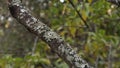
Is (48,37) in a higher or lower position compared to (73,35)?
lower

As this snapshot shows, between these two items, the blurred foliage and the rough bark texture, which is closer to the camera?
the rough bark texture

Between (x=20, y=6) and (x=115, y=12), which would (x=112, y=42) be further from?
(x=20, y=6)

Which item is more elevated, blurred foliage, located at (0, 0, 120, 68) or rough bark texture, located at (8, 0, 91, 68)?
blurred foliage, located at (0, 0, 120, 68)

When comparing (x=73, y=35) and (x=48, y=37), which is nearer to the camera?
(x=48, y=37)

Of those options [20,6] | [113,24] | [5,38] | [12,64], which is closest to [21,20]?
[20,6]

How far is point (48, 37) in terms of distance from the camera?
1147 mm

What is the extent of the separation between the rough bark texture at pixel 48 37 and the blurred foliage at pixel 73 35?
2.91ft

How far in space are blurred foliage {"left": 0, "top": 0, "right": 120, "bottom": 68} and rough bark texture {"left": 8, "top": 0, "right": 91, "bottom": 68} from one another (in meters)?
0.89

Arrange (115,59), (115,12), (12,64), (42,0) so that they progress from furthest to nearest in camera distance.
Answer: (42,0), (115,59), (115,12), (12,64)

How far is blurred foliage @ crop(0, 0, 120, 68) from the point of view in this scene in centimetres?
246

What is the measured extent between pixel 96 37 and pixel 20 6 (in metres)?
1.58

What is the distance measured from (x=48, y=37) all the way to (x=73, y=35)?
2.24m

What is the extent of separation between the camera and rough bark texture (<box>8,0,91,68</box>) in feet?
3.66

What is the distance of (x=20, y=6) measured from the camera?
1.22m
